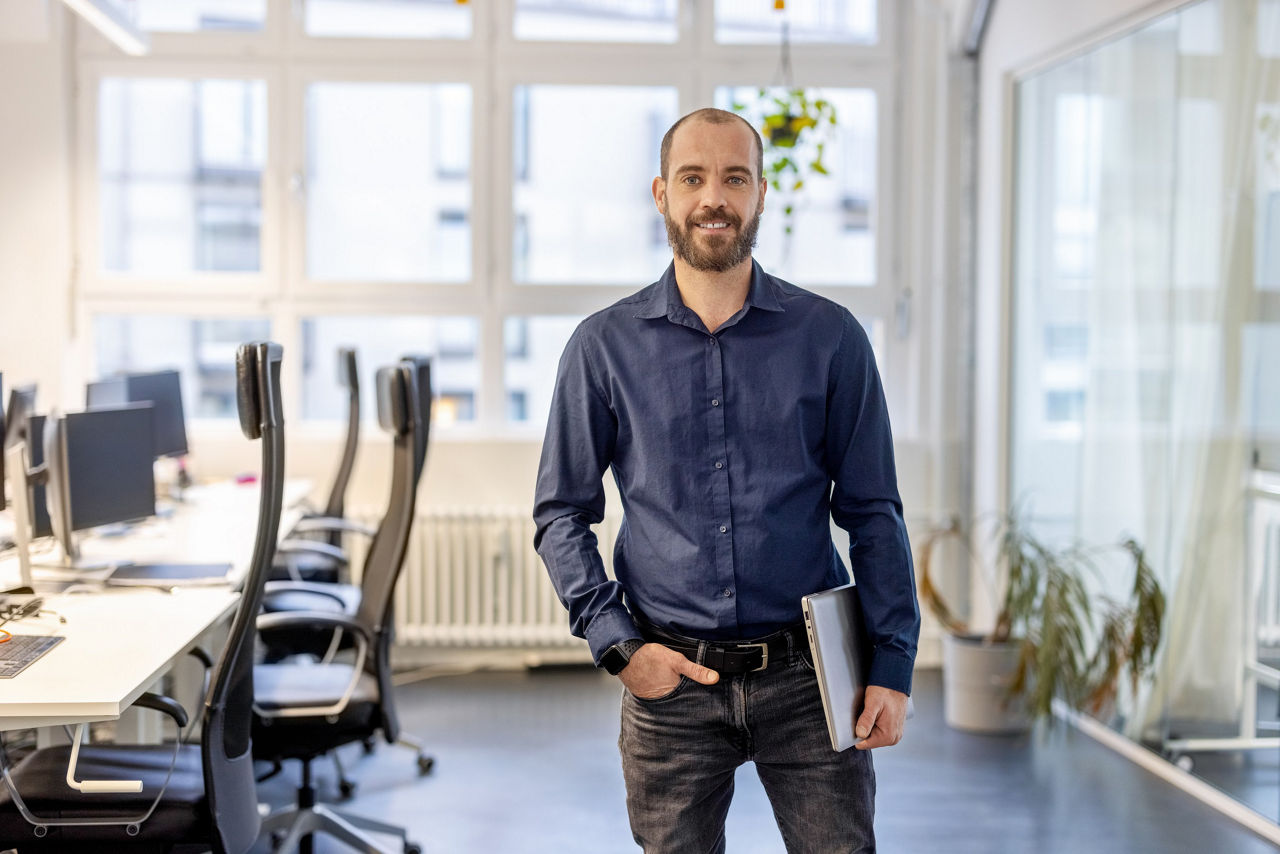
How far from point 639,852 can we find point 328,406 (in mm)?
2731

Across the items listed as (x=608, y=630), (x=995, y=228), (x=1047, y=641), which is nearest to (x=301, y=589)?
(x=608, y=630)

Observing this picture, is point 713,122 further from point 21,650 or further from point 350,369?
point 350,369

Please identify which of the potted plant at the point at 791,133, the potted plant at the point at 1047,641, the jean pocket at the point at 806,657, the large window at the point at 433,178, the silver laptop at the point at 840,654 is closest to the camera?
the silver laptop at the point at 840,654

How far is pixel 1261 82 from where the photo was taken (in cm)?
334

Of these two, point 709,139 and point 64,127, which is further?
point 64,127

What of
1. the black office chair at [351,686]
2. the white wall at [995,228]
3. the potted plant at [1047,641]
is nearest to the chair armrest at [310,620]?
the black office chair at [351,686]

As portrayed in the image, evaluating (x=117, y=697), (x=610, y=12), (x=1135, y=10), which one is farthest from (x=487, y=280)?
(x=117, y=697)

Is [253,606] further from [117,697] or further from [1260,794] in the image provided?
[1260,794]

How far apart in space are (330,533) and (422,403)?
1499mm

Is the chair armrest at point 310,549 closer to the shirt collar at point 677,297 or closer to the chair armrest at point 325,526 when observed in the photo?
the chair armrest at point 325,526

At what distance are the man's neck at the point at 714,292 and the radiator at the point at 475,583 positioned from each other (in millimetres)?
3233

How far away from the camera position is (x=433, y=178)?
17.1 feet

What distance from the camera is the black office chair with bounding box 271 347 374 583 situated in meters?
4.11

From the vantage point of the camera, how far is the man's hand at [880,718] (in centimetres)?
173
